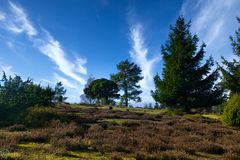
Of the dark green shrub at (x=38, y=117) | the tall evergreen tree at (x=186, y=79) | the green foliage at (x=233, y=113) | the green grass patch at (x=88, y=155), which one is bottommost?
the green grass patch at (x=88, y=155)

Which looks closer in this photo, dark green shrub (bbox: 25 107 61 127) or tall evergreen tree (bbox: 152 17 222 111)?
dark green shrub (bbox: 25 107 61 127)

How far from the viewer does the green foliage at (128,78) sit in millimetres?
71250

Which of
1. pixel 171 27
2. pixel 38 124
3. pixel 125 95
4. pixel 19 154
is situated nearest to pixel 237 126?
pixel 38 124

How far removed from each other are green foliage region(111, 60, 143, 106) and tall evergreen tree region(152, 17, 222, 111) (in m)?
31.3

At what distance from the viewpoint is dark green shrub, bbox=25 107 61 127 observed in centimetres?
1498

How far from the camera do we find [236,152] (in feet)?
31.1

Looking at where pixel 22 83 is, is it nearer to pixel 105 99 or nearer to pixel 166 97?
pixel 166 97

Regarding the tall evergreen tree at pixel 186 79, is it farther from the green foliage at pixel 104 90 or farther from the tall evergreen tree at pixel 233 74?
the green foliage at pixel 104 90

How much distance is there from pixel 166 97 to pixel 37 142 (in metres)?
29.6

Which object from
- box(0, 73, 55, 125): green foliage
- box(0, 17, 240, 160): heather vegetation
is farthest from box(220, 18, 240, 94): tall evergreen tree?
box(0, 73, 55, 125): green foliage

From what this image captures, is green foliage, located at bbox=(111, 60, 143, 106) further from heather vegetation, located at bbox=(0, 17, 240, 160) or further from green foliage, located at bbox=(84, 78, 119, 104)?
heather vegetation, located at bbox=(0, 17, 240, 160)

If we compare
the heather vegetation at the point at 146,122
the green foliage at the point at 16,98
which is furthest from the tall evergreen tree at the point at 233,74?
the green foliage at the point at 16,98

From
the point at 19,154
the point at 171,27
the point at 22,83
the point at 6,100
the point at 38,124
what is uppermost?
the point at 171,27

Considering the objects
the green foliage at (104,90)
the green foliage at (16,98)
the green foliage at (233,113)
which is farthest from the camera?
the green foliage at (104,90)
